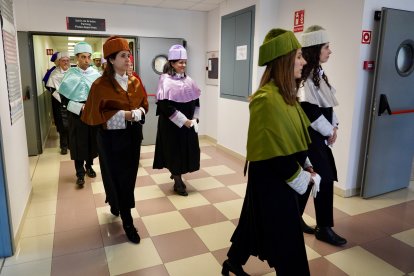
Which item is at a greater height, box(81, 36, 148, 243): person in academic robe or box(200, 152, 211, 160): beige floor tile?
box(81, 36, 148, 243): person in academic robe

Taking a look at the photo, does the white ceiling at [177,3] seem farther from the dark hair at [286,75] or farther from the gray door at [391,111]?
the dark hair at [286,75]

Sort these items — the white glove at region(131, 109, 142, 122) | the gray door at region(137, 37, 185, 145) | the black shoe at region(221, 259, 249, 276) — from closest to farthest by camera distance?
the black shoe at region(221, 259, 249, 276) → the white glove at region(131, 109, 142, 122) → the gray door at region(137, 37, 185, 145)

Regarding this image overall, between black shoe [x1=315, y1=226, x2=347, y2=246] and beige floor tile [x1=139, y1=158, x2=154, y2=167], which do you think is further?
beige floor tile [x1=139, y1=158, x2=154, y2=167]

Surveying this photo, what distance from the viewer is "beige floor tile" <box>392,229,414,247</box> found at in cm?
253

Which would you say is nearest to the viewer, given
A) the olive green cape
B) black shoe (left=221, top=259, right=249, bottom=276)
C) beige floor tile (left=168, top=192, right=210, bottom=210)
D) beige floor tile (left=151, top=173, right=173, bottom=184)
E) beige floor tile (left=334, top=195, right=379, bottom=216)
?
the olive green cape

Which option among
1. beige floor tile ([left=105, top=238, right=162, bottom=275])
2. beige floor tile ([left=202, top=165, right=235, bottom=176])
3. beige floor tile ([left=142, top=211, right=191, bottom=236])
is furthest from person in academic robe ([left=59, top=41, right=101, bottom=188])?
beige floor tile ([left=202, top=165, right=235, bottom=176])

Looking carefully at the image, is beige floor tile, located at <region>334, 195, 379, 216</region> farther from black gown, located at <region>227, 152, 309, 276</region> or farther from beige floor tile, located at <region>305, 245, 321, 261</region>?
black gown, located at <region>227, 152, 309, 276</region>

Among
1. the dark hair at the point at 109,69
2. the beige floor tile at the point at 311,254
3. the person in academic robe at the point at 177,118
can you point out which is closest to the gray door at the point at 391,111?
the beige floor tile at the point at 311,254

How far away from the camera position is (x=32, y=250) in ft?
7.73

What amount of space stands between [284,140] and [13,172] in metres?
2.21

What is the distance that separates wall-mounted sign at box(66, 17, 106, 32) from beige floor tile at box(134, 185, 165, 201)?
10.2 ft

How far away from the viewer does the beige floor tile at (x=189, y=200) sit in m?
3.18

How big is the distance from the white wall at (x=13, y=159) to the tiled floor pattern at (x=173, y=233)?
0.70 feet

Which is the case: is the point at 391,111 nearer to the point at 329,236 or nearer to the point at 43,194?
the point at 329,236
